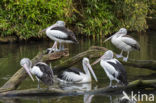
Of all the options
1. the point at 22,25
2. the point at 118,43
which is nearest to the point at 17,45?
the point at 22,25

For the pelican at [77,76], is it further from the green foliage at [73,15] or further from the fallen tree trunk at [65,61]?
the green foliage at [73,15]

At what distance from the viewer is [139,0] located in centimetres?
2562

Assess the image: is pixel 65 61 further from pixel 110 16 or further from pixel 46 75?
pixel 110 16

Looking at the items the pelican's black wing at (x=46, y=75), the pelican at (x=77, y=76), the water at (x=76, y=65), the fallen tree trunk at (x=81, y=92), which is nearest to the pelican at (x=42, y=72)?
the pelican's black wing at (x=46, y=75)

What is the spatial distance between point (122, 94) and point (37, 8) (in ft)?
45.2

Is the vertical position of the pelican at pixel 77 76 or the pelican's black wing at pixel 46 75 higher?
the pelican's black wing at pixel 46 75

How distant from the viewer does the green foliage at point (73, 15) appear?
901 inches

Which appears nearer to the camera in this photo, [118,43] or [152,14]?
[118,43]

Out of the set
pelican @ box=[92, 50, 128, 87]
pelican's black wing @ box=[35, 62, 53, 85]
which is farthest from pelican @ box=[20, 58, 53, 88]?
pelican @ box=[92, 50, 128, 87]

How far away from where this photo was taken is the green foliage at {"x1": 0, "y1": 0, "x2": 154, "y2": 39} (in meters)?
22.9

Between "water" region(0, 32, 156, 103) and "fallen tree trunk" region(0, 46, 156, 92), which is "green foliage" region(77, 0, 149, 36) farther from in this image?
"fallen tree trunk" region(0, 46, 156, 92)

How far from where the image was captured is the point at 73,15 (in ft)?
80.4

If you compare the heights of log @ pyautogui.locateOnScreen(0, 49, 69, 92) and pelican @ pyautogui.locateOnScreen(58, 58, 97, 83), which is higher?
log @ pyautogui.locateOnScreen(0, 49, 69, 92)

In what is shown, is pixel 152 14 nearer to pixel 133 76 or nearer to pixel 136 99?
pixel 133 76
